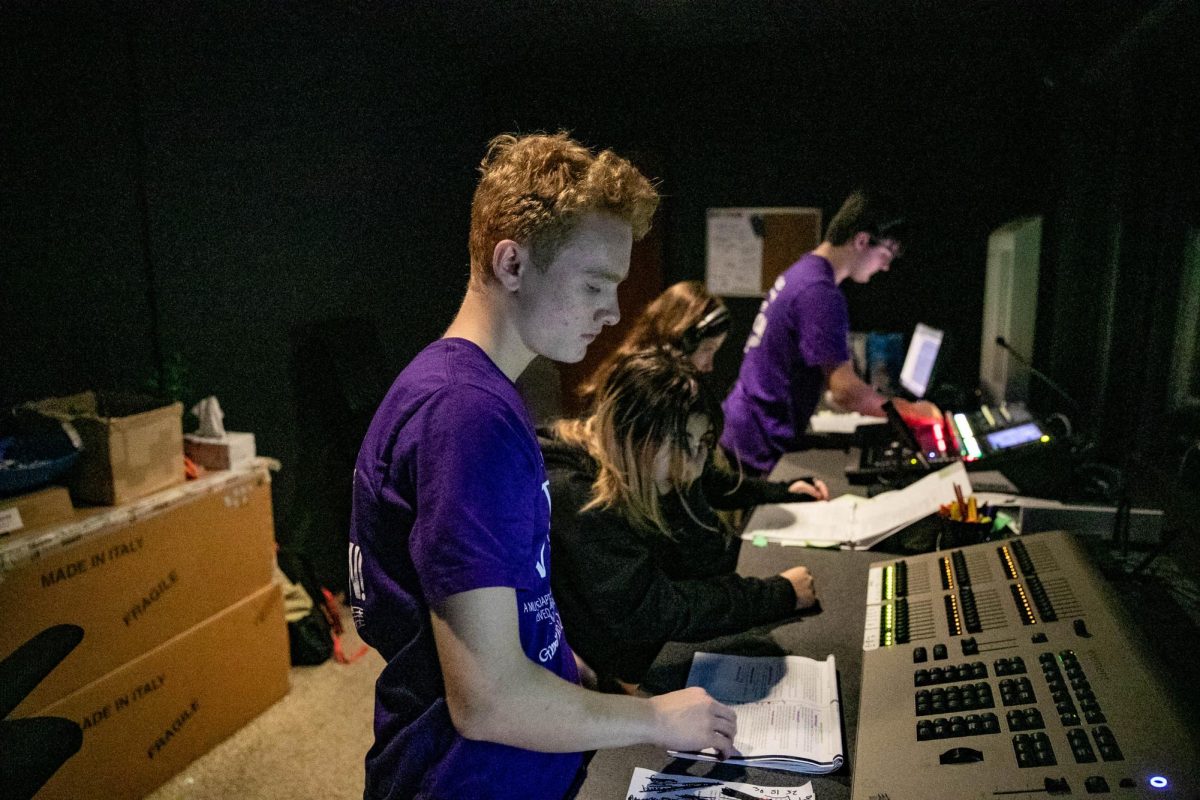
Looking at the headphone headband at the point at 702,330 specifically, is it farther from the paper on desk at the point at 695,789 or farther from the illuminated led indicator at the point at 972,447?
the paper on desk at the point at 695,789

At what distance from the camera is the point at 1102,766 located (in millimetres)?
803

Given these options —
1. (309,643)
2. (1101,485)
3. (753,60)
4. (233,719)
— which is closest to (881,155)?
(753,60)

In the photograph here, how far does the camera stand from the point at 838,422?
329 cm

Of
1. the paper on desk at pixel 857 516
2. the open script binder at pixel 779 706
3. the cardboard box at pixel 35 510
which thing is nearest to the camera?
the open script binder at pixel 779 706

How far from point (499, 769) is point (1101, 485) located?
1727mm

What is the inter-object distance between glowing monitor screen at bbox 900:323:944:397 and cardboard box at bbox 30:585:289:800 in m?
2.67

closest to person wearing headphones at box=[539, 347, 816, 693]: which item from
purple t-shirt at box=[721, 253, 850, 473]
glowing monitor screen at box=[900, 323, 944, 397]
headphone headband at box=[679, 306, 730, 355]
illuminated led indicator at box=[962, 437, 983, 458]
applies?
illuminated led indicator at box=[962, 437, 983, 458]

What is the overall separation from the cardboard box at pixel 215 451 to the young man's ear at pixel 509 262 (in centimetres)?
193

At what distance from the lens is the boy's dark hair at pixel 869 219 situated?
272 centimetres

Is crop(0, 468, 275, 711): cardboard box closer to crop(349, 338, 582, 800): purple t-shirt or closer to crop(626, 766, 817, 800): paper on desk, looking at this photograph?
crop(349, 338, 582, 800): purple t-shirt

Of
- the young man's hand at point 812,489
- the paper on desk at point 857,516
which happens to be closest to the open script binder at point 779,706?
the paper on desk at point 857,516

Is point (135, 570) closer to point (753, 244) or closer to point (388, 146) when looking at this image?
point (388, 146)

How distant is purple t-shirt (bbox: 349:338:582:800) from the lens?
740mm

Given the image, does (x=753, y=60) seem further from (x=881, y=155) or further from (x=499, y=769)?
(x=499, y=769)
